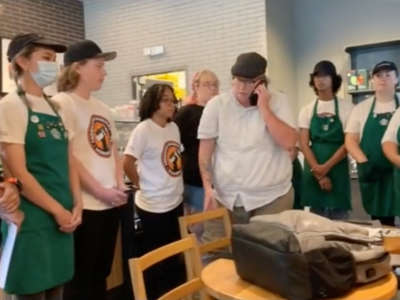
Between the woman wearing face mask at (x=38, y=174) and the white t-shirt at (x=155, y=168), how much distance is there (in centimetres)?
76

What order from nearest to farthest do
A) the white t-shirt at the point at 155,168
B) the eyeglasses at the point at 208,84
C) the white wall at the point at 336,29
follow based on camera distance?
the white t-shirt at the point at 155,168 < the eyeglasses at the point at 208,84 < the white wall at the point at 336,29

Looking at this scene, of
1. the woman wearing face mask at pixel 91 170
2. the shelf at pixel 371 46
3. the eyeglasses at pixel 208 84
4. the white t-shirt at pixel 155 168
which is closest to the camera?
the woman wearing face mask at pixel 91 170

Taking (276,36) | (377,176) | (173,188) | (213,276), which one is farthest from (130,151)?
(276,36)

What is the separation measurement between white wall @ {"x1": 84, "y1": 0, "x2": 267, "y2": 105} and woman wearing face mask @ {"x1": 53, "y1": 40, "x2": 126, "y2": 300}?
3.90 metres

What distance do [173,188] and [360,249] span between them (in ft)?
5.02

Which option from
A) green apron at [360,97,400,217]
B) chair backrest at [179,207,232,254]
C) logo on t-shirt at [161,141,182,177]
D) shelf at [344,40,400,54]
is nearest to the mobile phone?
chair backrest at [179,207,232,254]

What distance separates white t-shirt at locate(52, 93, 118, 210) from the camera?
6.94ft

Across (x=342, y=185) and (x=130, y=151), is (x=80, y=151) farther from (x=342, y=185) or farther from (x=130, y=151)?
(x=342, y=185)

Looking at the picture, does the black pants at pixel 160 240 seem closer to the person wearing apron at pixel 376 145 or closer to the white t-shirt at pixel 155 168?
the white t-shirt at pixel 155 168

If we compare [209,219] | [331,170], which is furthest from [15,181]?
[331,170]

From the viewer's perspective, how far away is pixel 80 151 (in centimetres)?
214

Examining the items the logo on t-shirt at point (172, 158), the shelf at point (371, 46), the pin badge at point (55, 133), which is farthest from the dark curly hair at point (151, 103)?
the shelf at point (371, 46)

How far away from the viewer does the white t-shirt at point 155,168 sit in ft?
8.94

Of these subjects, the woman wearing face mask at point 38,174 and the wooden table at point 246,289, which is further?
the woman wearing face mask at point 38,174
